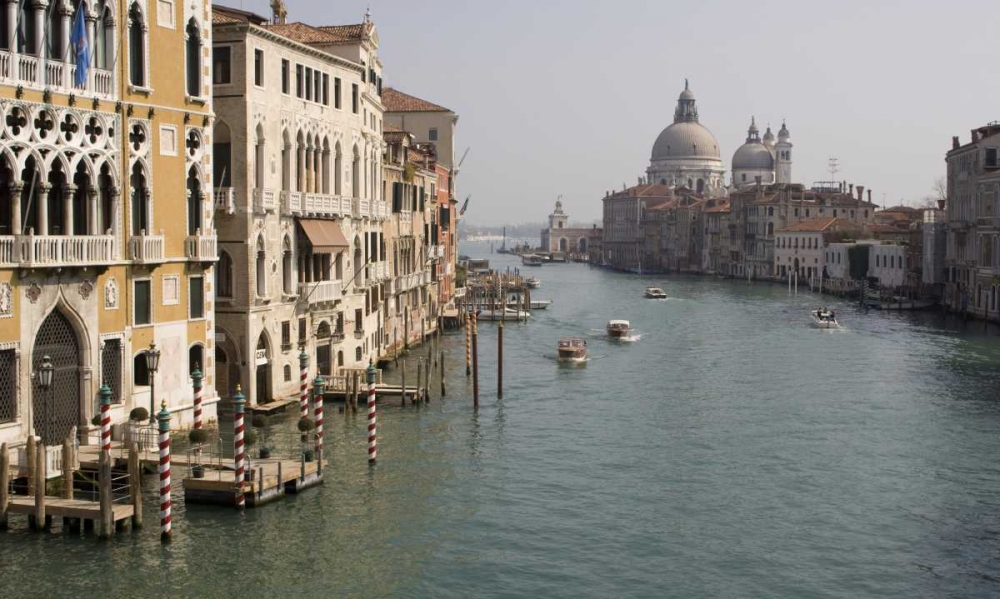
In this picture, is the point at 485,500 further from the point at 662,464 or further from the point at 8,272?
the point at 8,272

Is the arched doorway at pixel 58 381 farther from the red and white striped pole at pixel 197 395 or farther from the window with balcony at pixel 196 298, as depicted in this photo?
the window with balcony at pixel 196 298

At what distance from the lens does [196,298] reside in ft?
69.5

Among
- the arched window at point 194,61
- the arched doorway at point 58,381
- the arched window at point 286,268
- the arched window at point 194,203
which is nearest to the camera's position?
the arched doorway at point 58,381

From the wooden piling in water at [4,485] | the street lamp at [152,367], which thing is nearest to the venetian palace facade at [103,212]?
the street lamp at [152,367]

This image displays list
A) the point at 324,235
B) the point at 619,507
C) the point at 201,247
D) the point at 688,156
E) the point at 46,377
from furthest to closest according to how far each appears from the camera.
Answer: the point at 688,156, the point at 324,235, the point at 201,247, the point at 619,507, the point at 46,377

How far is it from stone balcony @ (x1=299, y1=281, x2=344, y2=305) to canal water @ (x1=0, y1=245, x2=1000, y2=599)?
242 centimetres

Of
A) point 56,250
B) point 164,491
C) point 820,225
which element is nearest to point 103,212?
point 56,250

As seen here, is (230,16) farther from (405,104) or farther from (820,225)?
(820,225)

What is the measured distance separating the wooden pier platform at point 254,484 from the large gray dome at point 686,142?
13469 centimetres

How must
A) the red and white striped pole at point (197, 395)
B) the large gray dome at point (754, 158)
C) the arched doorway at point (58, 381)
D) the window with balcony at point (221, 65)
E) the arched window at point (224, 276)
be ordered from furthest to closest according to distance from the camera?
the large gray dome at point (754, 158), the arched window at point (224, 276), the window with balcony at point (221, 65), the red and white striped pole at point (197, 395), the arched doorway at point (58, 381)

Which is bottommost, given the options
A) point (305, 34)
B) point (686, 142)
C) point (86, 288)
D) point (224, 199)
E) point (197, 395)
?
point (197, 395)

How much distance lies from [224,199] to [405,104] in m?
25.3

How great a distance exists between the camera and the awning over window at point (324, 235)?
2598 cm

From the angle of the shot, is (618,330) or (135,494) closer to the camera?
(135,494)
